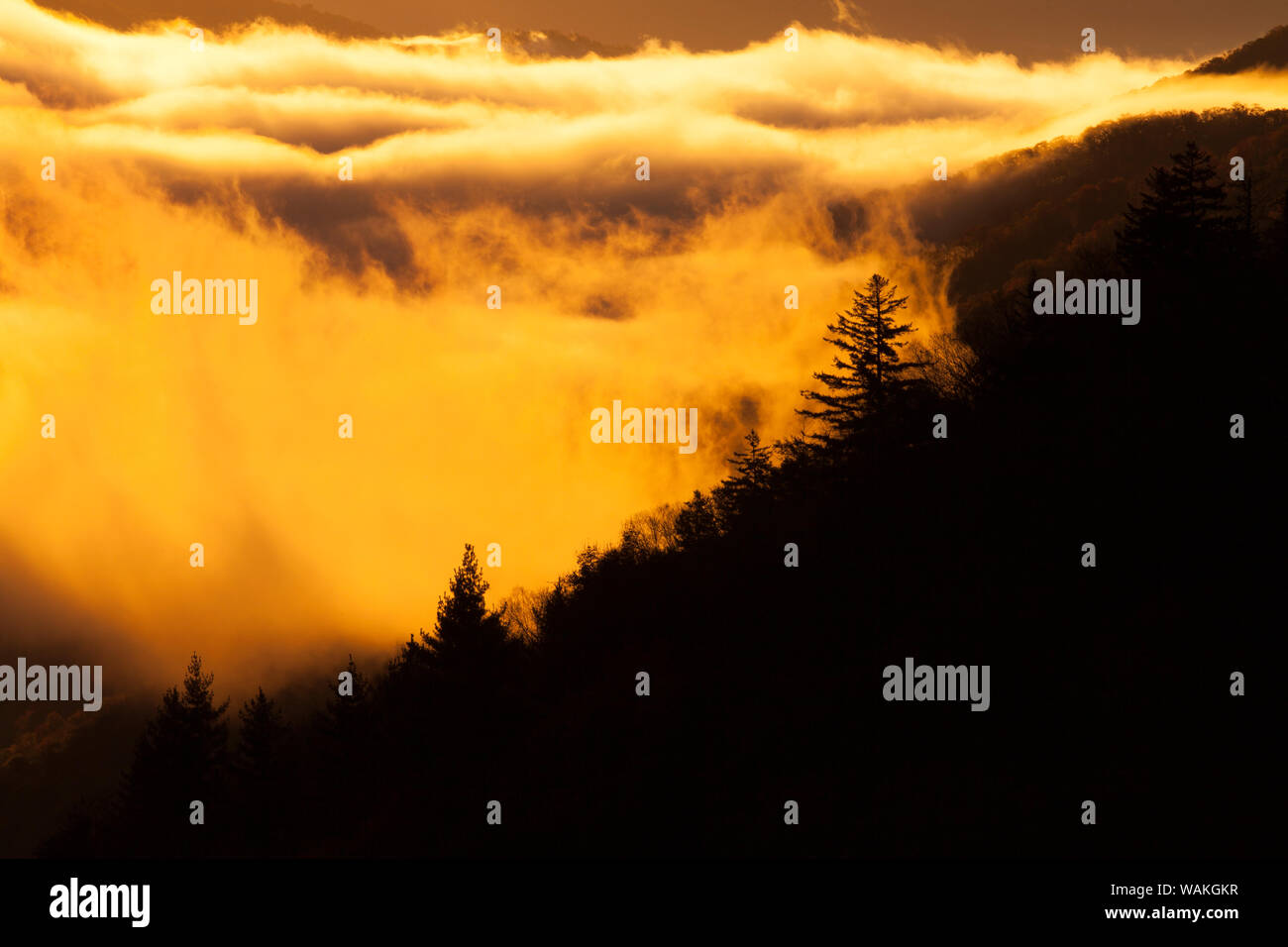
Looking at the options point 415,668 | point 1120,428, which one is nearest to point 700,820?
point 1120,428

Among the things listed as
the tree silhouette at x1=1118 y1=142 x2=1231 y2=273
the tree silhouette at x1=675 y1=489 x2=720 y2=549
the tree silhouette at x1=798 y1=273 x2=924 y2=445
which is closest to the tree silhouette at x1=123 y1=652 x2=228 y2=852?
the tree silhouette at x1=675 y1=489 x2=720 y2=549

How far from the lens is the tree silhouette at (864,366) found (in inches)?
2306

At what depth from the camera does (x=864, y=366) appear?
60.0 m

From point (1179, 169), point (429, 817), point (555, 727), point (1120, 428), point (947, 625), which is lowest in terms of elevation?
point (429, 817)

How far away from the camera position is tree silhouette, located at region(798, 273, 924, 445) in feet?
192

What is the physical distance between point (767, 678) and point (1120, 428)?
16.1 m

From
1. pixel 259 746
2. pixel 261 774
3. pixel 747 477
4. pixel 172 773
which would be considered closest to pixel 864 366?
pixel 747 477

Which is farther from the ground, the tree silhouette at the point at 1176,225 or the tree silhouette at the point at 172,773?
the tree silhouette at the point at 1176,225

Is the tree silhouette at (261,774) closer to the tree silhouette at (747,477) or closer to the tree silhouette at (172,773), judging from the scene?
the tree silhouette at (172,773)

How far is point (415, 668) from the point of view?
226 ft

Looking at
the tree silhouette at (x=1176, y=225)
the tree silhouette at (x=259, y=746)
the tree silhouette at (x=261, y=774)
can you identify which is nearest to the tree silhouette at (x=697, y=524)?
the tree silhouette at (x=1176, y=225)

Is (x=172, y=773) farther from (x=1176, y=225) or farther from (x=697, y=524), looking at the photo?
(x=1176, y=225)

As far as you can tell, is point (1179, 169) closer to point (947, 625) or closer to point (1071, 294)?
point (1071, 294)
